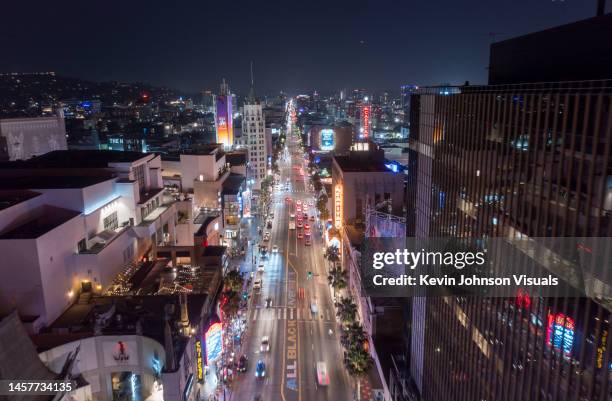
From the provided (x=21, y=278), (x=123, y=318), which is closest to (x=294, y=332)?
(x=123, y=318)

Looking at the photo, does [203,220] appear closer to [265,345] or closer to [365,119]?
[265,345]

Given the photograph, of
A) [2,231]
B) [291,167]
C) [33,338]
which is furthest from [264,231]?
[291,167]

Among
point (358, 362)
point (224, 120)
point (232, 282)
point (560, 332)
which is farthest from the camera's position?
point (224, 120)

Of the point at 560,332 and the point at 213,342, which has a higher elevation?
the point at 560,332

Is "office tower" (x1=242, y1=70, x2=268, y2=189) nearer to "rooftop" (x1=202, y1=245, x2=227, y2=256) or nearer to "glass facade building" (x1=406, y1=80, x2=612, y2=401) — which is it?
"rooftop" (x1=202, y1=245, x2=227, y2=256)

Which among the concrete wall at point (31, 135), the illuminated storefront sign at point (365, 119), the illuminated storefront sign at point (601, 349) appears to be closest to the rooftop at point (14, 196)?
the illuminated storefront sign at point (601, 349)

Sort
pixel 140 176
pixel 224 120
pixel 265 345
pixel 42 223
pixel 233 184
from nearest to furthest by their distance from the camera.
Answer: pixel 42 223, pixel 265 345, pixel 140 176, pixel 233 184, pixel 224 120
